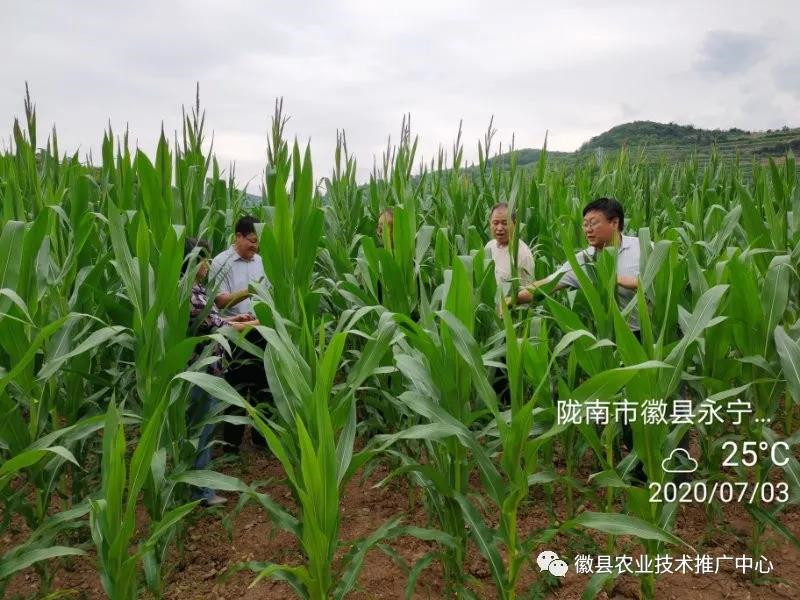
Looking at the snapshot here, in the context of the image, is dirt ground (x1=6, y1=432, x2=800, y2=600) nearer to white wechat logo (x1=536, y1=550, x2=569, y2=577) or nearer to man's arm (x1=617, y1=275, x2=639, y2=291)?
white wechat logo (x1=536, y1=550, x2=569, y2=577)

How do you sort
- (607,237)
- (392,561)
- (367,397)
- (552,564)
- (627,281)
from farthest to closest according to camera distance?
(607,237)
(627,281)
(367,397)
(392,561)
(552,564)

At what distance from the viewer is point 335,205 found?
390 cm

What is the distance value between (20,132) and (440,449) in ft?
8.00

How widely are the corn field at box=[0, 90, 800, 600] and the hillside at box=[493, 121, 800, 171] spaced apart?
10500mm

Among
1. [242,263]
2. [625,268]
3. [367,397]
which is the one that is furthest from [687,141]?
[367,397]

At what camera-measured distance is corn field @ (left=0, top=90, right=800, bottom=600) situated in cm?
143

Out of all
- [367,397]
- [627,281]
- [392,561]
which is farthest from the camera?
[627,281]

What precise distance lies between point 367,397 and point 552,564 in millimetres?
932

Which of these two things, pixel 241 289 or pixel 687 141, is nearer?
pixel 241 289

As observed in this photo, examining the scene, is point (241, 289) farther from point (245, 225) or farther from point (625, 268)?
point (625, 268)

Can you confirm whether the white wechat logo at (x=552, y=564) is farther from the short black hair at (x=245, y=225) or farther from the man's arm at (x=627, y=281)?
the short black hair at (x=245, y=225)

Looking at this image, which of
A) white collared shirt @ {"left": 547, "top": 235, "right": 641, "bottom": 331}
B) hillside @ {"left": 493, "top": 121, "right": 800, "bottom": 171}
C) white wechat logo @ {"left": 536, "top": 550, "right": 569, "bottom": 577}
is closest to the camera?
white wechat logo @ {"left": 536, "top": 550, "right": 569, "bottom": 577}

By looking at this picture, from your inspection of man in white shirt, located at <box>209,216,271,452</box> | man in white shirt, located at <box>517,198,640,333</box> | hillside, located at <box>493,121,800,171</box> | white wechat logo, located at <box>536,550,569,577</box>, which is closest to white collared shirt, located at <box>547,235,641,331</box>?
man in white shirt, located at <box>517,198,640,333</box>

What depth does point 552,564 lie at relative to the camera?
6.10 feet
